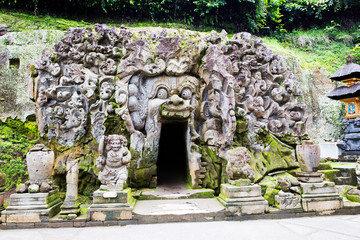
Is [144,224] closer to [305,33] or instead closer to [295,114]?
[295,114]

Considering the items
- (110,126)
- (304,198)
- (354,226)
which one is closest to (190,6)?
(110,126)

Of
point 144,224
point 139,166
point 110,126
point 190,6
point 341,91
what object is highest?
point 190,6

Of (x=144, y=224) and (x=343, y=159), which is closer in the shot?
(x=144, y=224)

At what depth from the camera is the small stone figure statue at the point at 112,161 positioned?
5.45m

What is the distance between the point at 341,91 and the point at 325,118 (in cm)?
289

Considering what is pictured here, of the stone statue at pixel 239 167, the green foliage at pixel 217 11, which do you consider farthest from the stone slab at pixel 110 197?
the green foliage at pixel 217 11

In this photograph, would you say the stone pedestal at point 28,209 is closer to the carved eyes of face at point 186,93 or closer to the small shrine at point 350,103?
the carved eyes of face at point 186,93

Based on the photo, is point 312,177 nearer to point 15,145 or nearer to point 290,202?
point 290,202

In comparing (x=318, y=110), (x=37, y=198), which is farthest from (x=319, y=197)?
(x=318, y=110)

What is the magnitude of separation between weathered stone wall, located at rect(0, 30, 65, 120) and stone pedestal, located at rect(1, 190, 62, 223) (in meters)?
6.18

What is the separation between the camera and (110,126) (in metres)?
7.10

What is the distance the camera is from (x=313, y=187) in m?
5.65

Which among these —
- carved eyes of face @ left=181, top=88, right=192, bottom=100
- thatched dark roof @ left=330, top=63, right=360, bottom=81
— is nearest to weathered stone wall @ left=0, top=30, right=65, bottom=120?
carved eyes of face @ left=181, top=88, right=192, bottom=100

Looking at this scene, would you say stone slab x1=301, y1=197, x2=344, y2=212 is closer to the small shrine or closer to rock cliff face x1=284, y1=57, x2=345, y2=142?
the small shrine
